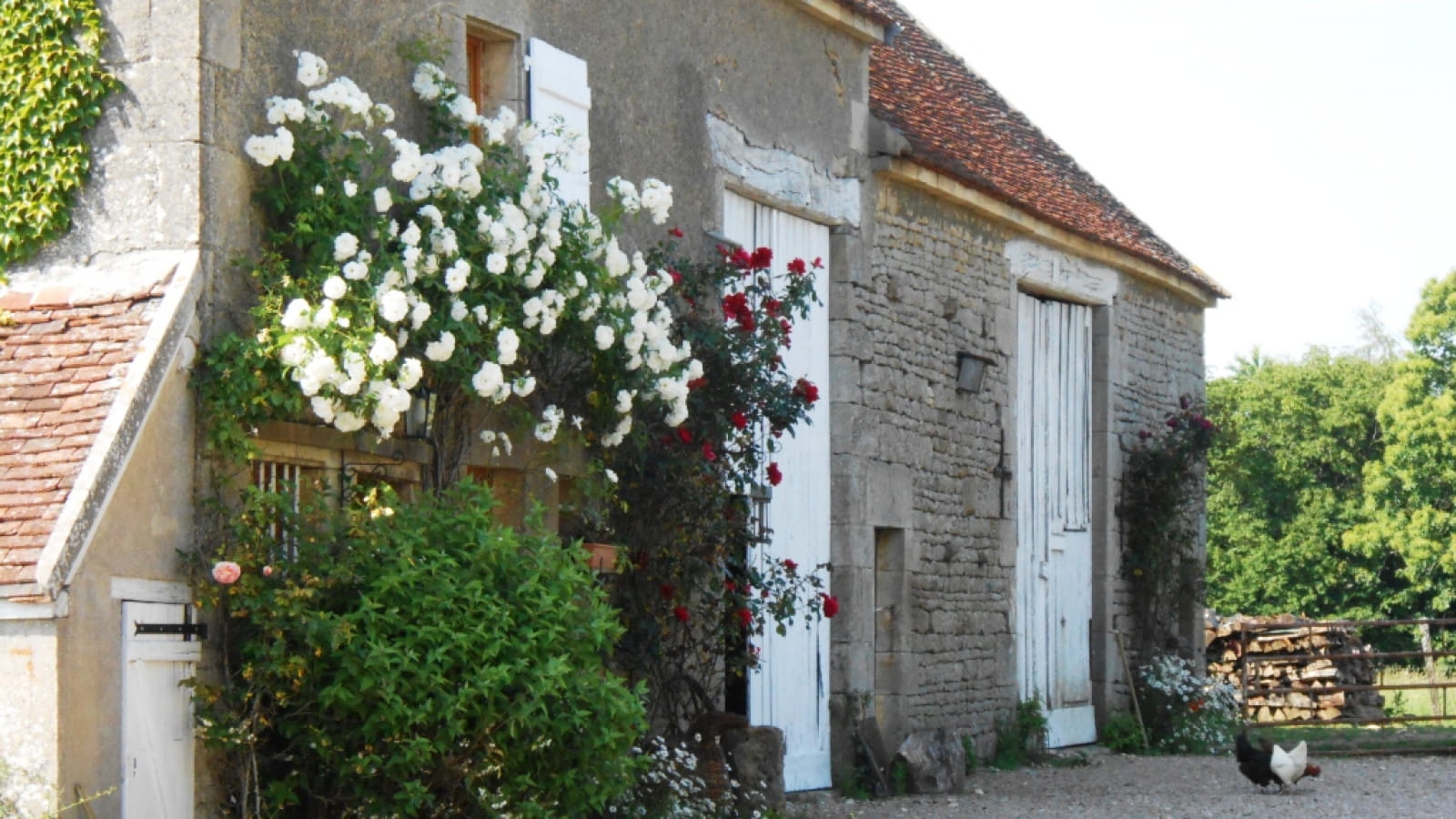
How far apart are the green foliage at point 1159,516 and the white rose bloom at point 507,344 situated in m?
8.92

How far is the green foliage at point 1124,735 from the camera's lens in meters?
14.1

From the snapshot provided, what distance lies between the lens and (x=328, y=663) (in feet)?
20.2

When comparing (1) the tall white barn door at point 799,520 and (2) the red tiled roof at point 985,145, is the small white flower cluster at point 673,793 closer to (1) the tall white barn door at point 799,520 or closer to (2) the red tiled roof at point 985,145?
(1) the tall white barn door at point 799,520

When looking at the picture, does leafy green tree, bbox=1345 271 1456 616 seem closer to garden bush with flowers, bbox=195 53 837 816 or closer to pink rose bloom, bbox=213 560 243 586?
garden bush with flowers, bbox=195 53 837 816

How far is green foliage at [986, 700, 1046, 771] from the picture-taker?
12.4 metres

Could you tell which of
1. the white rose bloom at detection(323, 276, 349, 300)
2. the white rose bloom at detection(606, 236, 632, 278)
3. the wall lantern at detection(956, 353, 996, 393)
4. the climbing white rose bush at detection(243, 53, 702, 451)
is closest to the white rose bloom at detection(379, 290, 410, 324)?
the climbing white rose bush at detection(243, 53, 702, 451)

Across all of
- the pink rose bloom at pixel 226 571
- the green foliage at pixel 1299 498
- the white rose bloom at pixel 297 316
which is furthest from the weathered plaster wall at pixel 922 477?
the green foliage at pixel 1299 498

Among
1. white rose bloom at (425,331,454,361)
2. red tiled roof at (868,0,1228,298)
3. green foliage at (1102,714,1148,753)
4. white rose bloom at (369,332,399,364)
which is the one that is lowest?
green foliage at (1102,714,1148,753)

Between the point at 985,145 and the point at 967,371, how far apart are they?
219 centimetres

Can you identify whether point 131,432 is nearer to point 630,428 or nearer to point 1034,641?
point 630,428

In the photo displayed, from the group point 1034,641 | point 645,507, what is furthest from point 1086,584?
point 645,507

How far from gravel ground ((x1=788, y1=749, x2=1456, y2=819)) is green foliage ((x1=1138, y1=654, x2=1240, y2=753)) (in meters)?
1.24

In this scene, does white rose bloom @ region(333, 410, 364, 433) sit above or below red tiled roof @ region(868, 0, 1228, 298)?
below

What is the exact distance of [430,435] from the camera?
7324 millimetres
